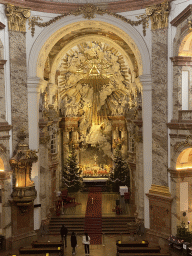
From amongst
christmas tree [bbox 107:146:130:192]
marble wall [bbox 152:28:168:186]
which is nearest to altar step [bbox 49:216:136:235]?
marble wall [bbox 152:28:168:186]

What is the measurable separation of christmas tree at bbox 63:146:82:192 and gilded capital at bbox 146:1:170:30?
12343 mm

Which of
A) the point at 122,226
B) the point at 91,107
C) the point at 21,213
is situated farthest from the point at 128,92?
the point at 21,213

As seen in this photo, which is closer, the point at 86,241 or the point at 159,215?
the point at 86,241

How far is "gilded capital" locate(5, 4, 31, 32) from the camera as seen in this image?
58.5 feet

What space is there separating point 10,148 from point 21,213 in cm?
336

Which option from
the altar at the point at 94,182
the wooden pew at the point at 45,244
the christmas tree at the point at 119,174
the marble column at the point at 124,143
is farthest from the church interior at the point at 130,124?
the altar at the point at 94,182

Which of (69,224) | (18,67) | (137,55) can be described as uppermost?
(137,55)

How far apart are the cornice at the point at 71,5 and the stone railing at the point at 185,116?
5.73m

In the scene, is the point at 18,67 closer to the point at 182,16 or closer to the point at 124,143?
the point at 182,16

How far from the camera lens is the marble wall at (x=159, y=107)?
17.9 m

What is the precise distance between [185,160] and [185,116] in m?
2.28

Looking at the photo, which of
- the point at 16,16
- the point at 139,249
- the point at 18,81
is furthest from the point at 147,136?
the point at 16,16

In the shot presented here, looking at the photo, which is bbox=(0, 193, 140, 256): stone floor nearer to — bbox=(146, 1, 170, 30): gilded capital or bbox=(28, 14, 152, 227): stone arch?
bbox=(28, 14, 152, 227): stone arch

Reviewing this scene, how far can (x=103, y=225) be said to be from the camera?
68.7 feet
